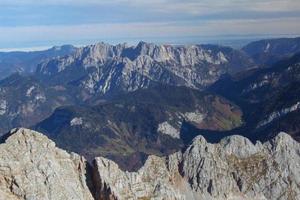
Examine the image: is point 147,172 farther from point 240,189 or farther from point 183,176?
point 240,189

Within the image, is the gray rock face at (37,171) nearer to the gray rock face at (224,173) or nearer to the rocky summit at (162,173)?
the rocky summit at (162,173)

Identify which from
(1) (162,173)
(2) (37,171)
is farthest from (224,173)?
(2) (37,171)

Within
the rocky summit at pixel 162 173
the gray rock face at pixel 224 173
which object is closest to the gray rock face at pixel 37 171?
the rocky summit at pixel 162 173

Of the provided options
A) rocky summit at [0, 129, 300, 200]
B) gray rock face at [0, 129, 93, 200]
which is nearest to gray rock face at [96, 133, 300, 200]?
rocky summit at [0, 129, 300, 200]

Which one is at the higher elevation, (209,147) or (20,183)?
(20,183)

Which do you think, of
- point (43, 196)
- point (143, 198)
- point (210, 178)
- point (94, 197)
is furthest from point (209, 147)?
point (43, 196)

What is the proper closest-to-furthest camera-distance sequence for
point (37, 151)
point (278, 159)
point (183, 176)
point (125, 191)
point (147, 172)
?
point (37, 151), point (125, 191), point (147, 172), point (183, 176), point (278, 159)

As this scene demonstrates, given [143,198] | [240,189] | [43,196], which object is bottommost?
[240,189]

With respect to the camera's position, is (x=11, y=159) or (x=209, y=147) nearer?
(x=11, y=159)

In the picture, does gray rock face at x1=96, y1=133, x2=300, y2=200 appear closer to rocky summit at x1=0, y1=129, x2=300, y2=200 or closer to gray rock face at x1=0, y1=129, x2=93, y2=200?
rocky summit at x1=0, y1=129, x2=300, y2=200
